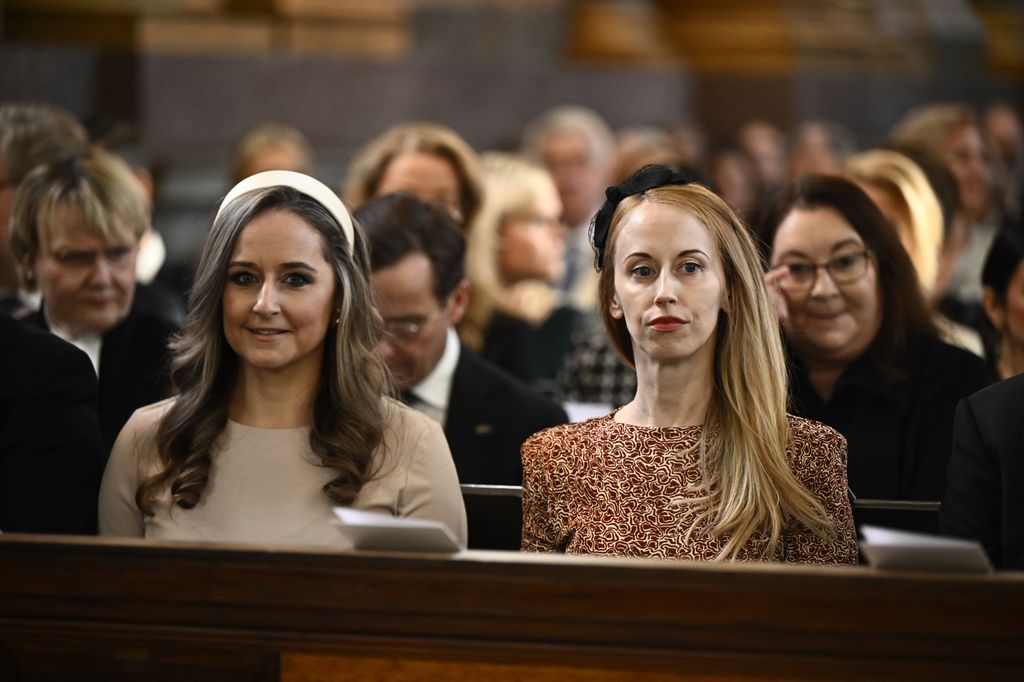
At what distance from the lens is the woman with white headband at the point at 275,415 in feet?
11.1

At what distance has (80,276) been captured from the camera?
4.50 m

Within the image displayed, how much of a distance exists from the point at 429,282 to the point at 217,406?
108 cm

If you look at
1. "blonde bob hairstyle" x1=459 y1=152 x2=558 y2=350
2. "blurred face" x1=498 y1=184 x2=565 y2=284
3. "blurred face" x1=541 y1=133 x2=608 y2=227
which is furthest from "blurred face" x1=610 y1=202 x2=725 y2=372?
"blurred face" x1=541 y1=133 x2=608 y2=227

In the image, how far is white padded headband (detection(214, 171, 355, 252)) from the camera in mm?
3568

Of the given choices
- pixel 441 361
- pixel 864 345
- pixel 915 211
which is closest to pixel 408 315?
pixel 441 361

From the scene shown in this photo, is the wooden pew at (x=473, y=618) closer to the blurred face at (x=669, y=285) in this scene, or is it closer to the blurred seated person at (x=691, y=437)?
the blurred seated person at (x=691, y=437)

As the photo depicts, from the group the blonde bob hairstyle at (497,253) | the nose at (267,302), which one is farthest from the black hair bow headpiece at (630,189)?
the blonde bob hairstyle at (497,253)

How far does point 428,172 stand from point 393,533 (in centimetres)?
309

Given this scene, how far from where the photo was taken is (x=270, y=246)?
348 cm

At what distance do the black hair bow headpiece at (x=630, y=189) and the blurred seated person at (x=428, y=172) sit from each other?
2.18m

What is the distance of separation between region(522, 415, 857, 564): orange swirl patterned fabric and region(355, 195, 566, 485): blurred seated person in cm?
89

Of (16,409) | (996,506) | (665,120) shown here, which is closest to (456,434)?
(16,409)

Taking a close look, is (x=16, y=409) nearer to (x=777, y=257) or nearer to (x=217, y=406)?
(x=217, y=406)

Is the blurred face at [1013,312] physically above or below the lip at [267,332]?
above
